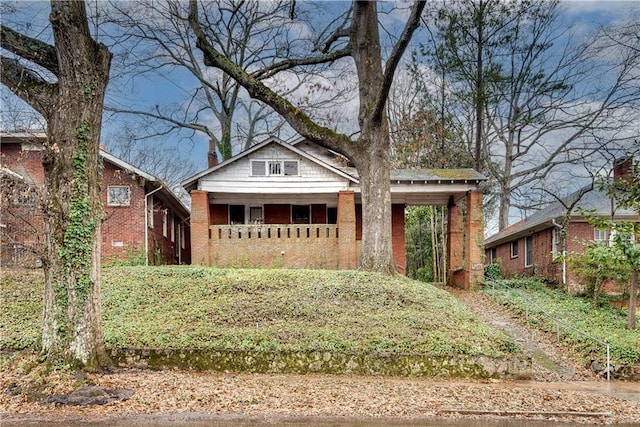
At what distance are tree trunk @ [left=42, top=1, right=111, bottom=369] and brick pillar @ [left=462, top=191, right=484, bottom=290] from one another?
14.7m

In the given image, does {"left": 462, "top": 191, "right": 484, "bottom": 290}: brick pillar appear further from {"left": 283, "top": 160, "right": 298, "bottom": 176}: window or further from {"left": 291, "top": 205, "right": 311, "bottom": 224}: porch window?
{"left": 291, "top": 205, "right": 311, "bottom": 224}: porch window

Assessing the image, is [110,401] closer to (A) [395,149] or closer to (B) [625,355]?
(B) [625,355]

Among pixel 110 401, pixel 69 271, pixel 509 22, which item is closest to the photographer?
pixel 110 401

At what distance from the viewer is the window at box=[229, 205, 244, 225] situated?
22.6 m

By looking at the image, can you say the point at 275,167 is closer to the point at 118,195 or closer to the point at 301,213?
the point at 301,213

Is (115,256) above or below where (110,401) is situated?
above

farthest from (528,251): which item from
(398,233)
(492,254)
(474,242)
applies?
(474,242)

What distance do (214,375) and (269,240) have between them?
10.2 metres

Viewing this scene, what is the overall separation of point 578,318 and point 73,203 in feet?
42.7

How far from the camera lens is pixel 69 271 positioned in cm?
772

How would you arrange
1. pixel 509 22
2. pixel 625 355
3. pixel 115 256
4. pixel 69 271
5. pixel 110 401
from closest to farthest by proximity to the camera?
pixel 110 401, pixel 69 271, pixel 625 355, pixel 115 256, pixel 509 22

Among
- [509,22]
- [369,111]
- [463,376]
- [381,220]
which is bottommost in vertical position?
[463,376]

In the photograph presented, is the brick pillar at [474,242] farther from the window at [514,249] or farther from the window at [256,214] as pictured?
the window at [256,214]

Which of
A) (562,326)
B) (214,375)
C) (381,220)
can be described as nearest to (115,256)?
(381,220)
